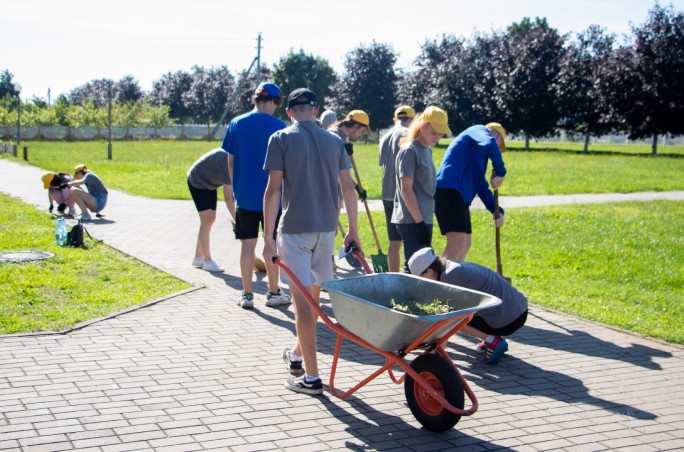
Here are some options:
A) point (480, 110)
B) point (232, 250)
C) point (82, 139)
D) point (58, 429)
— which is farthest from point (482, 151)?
point (82, 139)

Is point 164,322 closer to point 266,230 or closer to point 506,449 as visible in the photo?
point 266,230

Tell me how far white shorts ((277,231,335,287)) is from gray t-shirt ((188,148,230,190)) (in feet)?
13.2

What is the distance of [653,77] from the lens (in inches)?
1626

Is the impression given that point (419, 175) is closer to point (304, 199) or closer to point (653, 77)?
point (304, 199)

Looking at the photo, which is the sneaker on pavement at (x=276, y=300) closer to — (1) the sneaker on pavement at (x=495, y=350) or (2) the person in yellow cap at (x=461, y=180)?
(2) the person in yellow cap at (x=461, y=180)

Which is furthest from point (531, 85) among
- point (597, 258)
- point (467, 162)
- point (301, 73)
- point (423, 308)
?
point (423, 308)

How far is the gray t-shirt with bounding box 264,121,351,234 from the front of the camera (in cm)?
509

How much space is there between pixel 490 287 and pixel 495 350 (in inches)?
25.7

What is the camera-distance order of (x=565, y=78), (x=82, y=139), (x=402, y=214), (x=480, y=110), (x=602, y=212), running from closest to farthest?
(x=402, y=214), (x=602, y=212), (x=565, y=78), (x=480, y=110), (x=82, y=139)

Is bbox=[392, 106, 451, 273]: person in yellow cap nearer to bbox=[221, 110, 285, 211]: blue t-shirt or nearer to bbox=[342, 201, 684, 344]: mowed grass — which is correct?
bbox=[221, 110, 285, 211]: blue t-shirt

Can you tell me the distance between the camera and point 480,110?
53.4 m

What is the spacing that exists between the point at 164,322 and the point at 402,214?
2.23 metres

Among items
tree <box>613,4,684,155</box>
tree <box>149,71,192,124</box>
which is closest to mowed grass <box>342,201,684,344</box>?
tree <box>613,4,684,155</box>

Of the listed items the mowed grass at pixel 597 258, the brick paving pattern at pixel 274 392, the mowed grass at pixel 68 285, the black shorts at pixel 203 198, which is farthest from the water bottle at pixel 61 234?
the brick paving pattern at pixel 274 392
